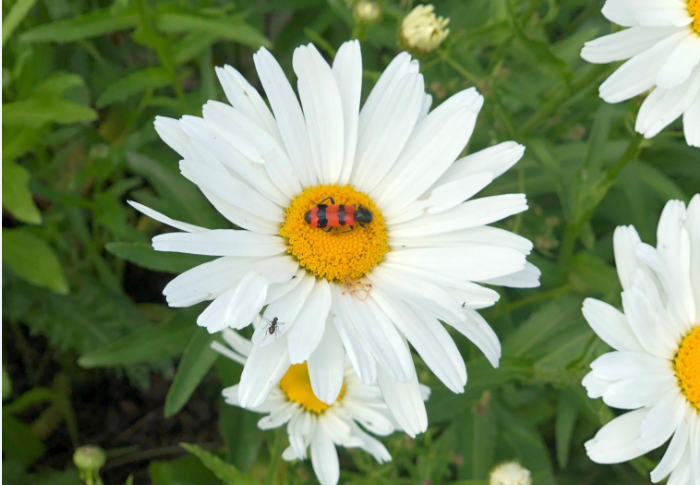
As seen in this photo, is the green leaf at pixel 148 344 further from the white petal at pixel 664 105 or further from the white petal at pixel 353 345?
the white petal at pixel 664 105

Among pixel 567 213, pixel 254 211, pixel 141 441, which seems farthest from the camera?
pixel 141 441

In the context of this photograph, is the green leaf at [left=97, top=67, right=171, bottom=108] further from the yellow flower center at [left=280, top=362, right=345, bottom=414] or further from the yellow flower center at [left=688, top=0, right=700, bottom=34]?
the yellow flower center at [left=688, top=0, right=700, bottom=34]

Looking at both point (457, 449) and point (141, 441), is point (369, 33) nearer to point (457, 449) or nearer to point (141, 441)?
point (457, 449)

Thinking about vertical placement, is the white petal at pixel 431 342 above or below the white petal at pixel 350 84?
below

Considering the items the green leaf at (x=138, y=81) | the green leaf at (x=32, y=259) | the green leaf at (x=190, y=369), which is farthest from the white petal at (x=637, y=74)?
the green leaf at (x=32, y=259)

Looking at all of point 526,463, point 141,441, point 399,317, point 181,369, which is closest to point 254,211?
point 399,317

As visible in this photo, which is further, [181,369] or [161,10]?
[161,10]

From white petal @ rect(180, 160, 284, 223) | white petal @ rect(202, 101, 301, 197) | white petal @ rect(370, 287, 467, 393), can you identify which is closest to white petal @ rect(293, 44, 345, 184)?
white petal @ rect(202, 101, 301, 197)
